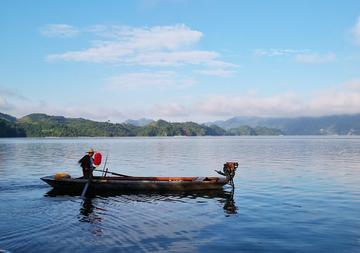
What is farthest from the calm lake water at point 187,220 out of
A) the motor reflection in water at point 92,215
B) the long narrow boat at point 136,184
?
the long narrow boat at point 136,184

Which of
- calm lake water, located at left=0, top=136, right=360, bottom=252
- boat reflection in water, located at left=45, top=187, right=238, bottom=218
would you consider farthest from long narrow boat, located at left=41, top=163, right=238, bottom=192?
calm lake water, located at left=0, top=136, right=360, bottom=252

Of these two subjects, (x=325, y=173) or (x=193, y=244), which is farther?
(x=325, y=173)

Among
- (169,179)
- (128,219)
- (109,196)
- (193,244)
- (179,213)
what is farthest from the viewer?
(169,179)

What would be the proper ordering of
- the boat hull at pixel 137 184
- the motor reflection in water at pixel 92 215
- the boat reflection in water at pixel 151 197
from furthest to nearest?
the boat hull at pixel 137 184, the boat reflection in water at pixel 151 197, the motor reflection in water at pixel 92 215

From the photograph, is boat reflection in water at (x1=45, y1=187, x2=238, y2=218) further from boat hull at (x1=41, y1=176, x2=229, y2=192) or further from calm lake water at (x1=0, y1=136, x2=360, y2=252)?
boat hull at (x1=41, y1=176, x2=229, y2=192)

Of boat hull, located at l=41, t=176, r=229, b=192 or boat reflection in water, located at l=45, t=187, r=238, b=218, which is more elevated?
boat hull, located at l=41, t=176, r=229, b=192

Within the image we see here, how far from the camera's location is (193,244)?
36.9ft

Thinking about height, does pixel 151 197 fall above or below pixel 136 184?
below

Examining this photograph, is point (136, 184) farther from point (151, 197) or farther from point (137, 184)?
point (151, 197)

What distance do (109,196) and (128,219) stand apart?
6986 millimetres

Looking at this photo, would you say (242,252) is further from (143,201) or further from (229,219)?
(143,201)

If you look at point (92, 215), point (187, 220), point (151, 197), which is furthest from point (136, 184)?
point (187, 220)

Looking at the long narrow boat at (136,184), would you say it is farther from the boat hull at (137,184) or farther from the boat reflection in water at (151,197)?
the boat reflection in water at (151,197)

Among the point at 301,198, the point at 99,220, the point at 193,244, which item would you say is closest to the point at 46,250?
the point at 99,220
